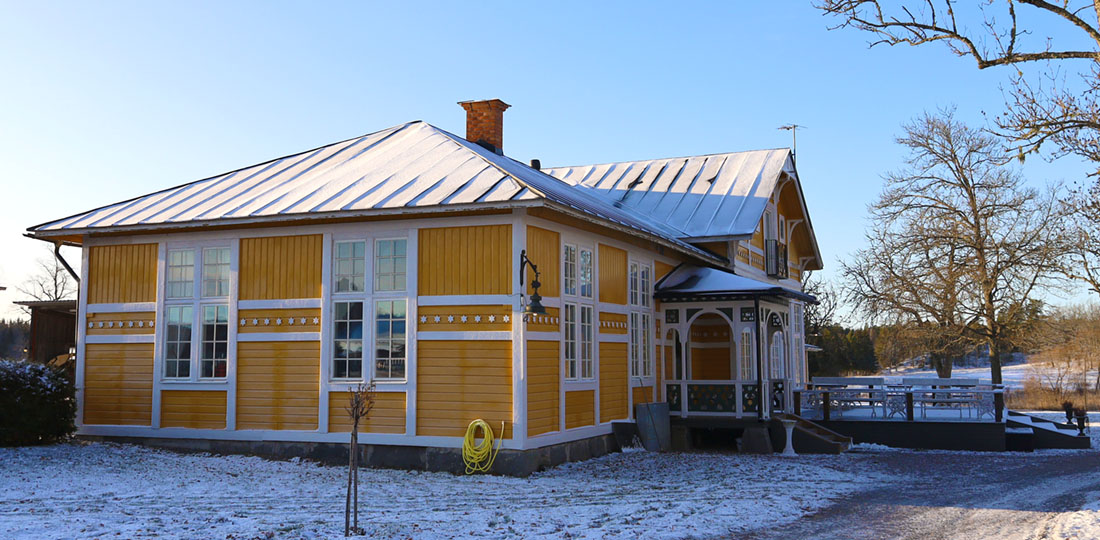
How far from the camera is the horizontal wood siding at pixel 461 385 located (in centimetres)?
1242

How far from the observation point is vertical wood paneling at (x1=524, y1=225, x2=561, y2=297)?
12719 mm

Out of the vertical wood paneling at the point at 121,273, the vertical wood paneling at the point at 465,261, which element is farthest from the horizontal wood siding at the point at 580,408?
the vertical wood paneling at the point at 121,273

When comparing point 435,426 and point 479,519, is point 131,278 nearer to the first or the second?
point 435,426

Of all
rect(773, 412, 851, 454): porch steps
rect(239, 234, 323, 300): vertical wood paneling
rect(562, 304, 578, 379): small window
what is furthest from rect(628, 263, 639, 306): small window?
rect(239, 234, 323, 300): vertical wood paneling

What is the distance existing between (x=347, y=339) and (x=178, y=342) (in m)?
3.10

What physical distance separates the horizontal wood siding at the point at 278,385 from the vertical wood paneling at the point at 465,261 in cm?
216

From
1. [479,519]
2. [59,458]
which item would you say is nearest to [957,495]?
[479,519]

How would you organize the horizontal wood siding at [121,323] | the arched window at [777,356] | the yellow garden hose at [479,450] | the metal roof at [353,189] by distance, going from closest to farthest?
the yellow garden hose at [479,450] → the metal roof at [353,189] → the horizontal wood siding at [121,323] → the arched window at [777,356]

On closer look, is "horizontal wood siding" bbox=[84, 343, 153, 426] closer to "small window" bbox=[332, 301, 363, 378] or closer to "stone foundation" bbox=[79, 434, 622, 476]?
"stone foundation" bbox=[79, 434, 622, 476]

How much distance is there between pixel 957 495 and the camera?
11.5 m

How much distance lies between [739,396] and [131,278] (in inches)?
420

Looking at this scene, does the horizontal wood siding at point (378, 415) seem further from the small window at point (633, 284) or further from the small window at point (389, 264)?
the small window at point (633, 284)

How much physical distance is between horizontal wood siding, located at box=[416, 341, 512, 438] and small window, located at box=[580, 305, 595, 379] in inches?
86.5

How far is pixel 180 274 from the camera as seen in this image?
14.5 meters
